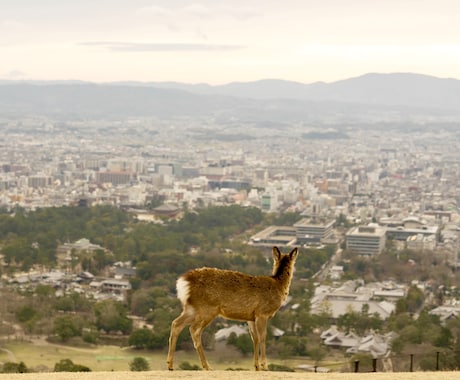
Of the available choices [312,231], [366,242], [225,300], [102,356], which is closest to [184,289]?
[225,300]

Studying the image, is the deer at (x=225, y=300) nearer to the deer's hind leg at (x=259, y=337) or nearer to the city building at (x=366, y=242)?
the deer's hind leg at (x=259, y=337)

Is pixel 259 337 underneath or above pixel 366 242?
above

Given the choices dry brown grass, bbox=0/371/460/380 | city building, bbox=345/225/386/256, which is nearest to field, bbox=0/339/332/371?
dry brown grass, bbox=0/371/460/380

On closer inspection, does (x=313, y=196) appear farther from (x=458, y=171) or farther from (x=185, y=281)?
(x=185, y=281)

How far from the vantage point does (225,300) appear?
7.52 m

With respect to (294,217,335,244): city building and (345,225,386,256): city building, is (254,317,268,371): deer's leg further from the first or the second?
(294,217,335,244): city building

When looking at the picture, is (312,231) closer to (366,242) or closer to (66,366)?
(366,242)

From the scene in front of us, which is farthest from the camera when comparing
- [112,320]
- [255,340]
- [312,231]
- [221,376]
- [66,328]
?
[312,231]

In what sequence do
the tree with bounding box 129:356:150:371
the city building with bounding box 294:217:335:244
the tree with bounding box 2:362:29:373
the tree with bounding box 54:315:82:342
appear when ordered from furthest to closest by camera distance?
the city building with bounding box 294:217:335:244, the tree with bounding box 54:315:82:342, the tree with bounding box 129:356:150:371, the tree with bounding box 2:362:29:373

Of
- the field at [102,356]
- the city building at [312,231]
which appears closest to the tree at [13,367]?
the field at [102,356]

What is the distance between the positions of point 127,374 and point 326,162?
289ft

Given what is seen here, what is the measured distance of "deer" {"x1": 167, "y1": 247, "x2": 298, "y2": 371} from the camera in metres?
7.46

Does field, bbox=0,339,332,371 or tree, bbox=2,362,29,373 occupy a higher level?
tree, bbox=2,362,29,373

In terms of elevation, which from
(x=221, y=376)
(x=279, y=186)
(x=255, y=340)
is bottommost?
(x=279, y=186)
